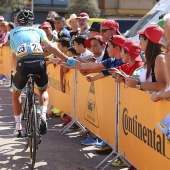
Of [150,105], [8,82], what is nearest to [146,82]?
[150,105]

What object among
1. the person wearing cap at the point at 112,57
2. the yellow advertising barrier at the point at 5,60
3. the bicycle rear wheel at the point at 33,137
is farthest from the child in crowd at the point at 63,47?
the yellow advertising barrier at the point at 5,60

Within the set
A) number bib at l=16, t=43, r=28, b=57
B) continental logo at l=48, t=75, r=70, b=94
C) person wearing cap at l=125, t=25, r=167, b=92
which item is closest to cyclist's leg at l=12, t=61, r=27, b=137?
number bib at l=16, t=43, r=28, b=57

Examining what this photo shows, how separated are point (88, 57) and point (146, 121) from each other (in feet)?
11.2

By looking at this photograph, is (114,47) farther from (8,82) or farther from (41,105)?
(8,82)

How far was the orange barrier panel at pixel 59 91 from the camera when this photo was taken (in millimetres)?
9766

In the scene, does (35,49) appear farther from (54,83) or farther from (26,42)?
(54,83)

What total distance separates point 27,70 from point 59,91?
3243 millimetres

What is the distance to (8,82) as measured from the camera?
18.0 m

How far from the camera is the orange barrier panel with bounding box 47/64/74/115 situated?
32.0 ft

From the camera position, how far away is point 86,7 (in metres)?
59.9

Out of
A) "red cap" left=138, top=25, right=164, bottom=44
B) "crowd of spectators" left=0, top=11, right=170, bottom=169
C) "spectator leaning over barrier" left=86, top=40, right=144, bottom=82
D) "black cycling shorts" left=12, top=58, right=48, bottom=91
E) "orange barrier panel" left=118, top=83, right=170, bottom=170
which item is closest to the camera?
"orange barrier panel" left=118, top=83, right=170, bottom=170

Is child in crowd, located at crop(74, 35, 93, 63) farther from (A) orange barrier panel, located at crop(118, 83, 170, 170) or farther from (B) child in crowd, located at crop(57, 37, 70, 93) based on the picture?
(A) orange barrier panel, located at crop(118, 83, 170, 170)

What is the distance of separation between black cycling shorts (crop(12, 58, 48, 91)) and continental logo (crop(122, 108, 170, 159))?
58.6 inches

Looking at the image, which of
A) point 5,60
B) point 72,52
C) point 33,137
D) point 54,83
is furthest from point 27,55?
point 5,60
